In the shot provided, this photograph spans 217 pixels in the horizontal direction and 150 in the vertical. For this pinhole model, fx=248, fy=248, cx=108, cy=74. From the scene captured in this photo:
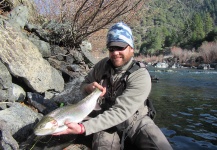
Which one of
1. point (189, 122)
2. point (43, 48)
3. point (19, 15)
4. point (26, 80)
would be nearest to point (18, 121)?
point (26, 80)

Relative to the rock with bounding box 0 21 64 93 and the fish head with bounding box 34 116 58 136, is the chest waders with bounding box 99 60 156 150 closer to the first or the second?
the fish head with bounding box 34 116 58 136

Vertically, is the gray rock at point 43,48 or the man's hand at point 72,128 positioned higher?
the gray rock at point 43,48

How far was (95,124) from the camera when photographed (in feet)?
10.9

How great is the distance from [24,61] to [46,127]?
3378mm

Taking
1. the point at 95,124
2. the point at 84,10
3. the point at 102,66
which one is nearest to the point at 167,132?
the point at 102,66

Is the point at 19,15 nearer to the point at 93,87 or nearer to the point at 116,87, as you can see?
the point at 93,87

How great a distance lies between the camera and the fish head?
2.89 meters

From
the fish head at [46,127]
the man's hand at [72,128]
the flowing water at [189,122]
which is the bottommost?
the flowing water at [189,122]

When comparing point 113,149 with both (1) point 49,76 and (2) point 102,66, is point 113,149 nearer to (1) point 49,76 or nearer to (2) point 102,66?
(2) point 102,66

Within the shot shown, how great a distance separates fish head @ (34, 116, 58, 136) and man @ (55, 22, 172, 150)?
1.56 ft

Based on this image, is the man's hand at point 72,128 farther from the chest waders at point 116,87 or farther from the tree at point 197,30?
the tree at point 197,30

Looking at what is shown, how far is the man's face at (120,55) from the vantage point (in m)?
3.70

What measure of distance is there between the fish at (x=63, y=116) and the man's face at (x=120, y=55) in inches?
20.9

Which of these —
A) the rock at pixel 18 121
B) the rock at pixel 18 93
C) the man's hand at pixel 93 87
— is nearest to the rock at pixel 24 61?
the rock at pixel 18 93
